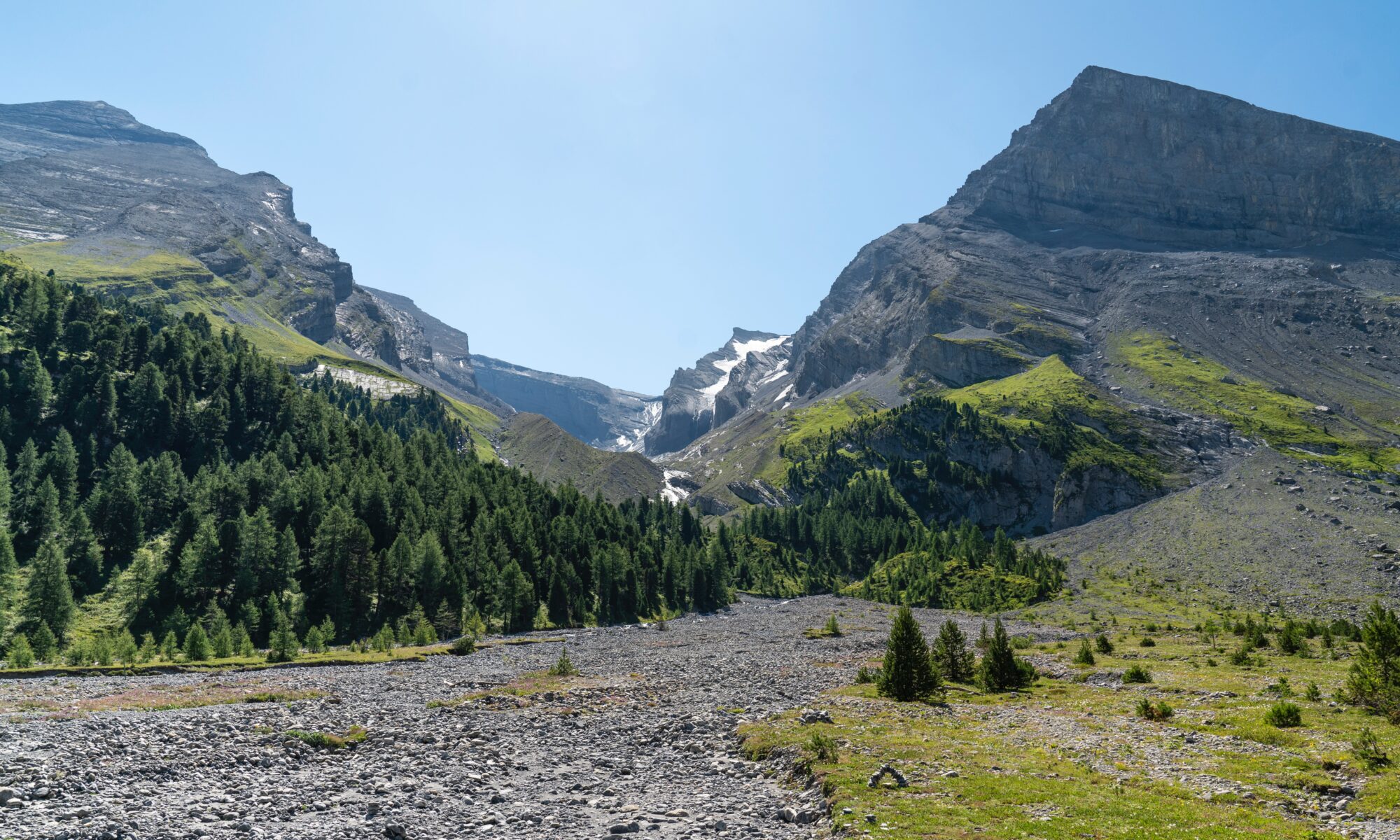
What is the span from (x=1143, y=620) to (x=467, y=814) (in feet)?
365

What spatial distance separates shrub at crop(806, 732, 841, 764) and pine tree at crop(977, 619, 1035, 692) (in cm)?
2264

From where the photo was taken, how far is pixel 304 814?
74.2ft

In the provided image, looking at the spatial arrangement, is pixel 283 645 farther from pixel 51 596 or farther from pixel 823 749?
pixel 823 749

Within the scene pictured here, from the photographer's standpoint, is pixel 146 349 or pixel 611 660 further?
pixel 146 349

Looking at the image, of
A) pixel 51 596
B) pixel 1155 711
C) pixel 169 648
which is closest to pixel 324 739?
pixel 1155 711

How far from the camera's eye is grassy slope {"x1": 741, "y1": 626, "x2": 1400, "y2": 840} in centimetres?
2028

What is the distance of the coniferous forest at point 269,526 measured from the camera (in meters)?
90.8

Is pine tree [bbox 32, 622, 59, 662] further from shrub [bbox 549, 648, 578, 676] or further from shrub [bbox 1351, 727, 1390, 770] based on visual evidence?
shrub [bbox 1351, 727, 1390, 770]

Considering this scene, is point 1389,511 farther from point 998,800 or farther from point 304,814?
point 304,814

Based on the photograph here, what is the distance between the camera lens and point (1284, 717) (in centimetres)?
3225

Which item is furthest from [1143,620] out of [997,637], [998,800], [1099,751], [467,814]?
[467,814]

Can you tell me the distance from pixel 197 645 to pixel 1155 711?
7780 cm

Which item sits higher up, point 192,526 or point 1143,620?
point 192,526

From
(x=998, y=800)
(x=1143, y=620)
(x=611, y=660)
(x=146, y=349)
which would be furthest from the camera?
(x=146, y=349)
